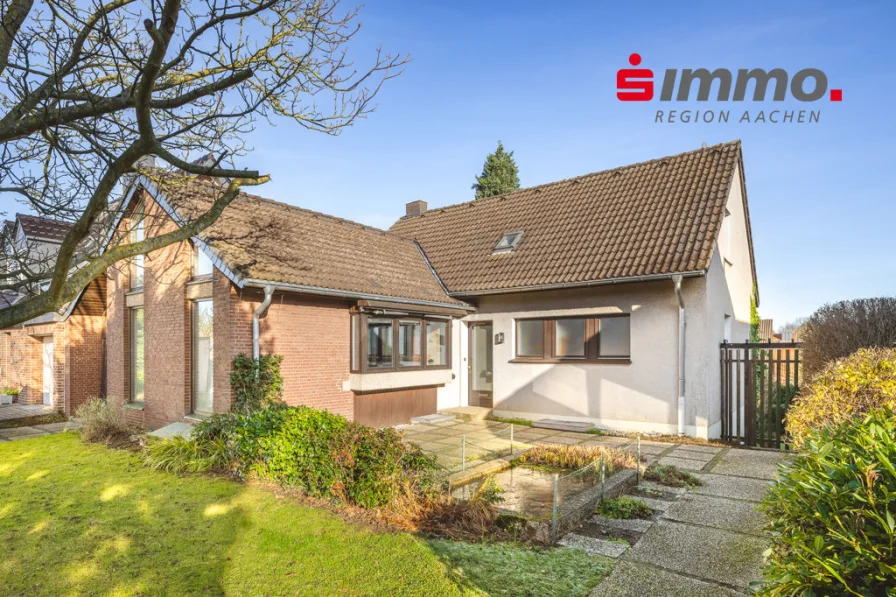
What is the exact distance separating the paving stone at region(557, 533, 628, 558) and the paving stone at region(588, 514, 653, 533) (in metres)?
0.47

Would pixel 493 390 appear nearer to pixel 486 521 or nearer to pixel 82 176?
pixel 486 521

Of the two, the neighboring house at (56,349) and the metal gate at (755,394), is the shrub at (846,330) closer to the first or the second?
the metal gate at (755,394)

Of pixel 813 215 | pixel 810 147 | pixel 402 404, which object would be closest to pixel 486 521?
pixel 402 404

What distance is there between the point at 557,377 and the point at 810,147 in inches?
286

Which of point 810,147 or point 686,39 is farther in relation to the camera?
point 810,147

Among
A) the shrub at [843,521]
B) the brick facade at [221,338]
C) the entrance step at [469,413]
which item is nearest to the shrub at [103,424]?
the brick facade at [221,338]

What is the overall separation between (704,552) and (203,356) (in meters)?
9.60

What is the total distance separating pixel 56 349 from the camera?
15.1 m

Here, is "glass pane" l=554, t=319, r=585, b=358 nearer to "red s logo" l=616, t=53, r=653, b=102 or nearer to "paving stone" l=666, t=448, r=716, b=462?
"paving stone" l=666, t=448, r=716, b=462

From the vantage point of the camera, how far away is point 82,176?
19.7 ft

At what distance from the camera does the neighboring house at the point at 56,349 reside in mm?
13633

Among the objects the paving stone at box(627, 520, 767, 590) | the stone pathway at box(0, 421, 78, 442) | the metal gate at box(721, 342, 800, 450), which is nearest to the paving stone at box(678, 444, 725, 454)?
the metal gate at box(721, 342, 800, 450)

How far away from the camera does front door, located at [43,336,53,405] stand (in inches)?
660

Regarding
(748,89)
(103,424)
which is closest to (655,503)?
(748,89)
